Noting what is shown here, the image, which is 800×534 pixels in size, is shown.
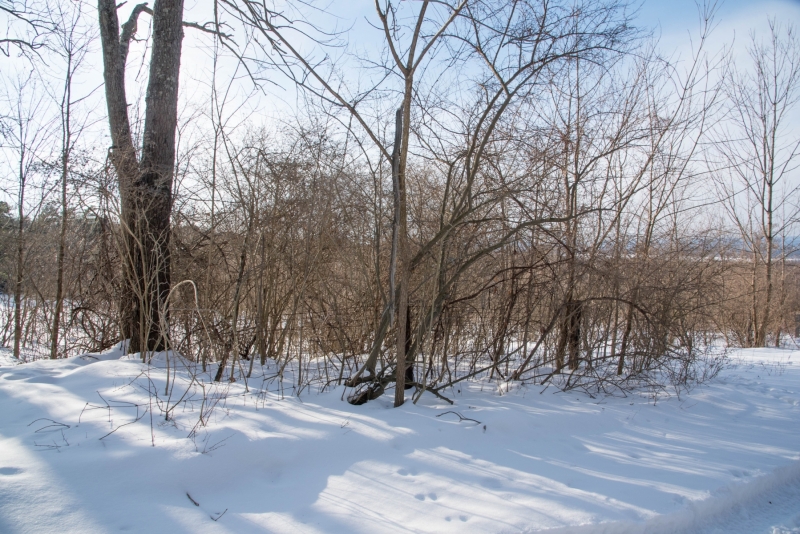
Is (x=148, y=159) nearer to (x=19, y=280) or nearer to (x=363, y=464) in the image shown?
(x=19, y=280)

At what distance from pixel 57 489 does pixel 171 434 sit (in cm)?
80

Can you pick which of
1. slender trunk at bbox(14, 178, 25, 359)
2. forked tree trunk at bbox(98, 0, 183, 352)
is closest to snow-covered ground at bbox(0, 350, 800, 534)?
forked tree trunk at bbox(98, 0, 183, 352)

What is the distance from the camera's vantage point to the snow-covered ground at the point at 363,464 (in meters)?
2.60

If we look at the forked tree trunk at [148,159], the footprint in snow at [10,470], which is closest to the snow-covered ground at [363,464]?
the footprint in snow at [10,470]

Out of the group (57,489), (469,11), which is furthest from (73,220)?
(469,11)

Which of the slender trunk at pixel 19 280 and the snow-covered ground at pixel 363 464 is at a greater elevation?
the slender trunk at pixel 19 280

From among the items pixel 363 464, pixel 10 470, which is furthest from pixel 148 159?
pixel 363 464

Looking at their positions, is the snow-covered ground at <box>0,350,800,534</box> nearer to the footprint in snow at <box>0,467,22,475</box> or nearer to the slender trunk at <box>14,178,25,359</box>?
the footprint in snow at <box>0,467,22,475</box>

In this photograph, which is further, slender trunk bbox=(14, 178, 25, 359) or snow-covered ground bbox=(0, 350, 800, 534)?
slender trunk bbox=(14, 178, 25, 359)

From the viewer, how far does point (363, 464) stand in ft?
10.9

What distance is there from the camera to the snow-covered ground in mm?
2602

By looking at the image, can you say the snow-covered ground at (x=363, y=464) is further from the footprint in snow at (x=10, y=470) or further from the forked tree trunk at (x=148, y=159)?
the forked tree trunk at (x=148, y=159)

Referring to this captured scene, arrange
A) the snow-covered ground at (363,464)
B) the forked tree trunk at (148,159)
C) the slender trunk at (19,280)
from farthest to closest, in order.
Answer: the slender trunk at (19,280), the forked tree trunk at (148,159), the snow-covered ground at (363,464)

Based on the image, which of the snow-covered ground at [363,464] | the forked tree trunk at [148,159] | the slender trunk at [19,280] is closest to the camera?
the snow-covered ground at [363,464]
